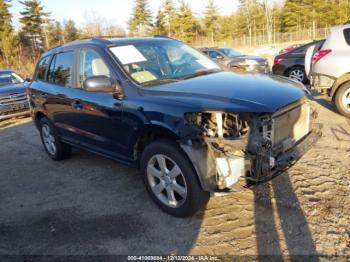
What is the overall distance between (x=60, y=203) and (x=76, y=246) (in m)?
1.12

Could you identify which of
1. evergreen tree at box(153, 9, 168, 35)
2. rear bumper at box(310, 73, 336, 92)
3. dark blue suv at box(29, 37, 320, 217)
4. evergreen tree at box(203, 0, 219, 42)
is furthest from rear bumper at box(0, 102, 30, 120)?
evergreen tree at box(203, 0, 219, 42)

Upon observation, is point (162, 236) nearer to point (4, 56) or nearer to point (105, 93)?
point (105, 93)

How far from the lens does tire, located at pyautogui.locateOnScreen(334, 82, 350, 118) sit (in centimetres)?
670

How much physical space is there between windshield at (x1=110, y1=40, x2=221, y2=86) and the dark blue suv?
0.01m

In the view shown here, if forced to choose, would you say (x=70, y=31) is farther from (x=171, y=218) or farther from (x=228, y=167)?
(x=228, y=167)

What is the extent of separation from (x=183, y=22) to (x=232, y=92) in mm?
60251

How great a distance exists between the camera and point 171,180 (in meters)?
3.54

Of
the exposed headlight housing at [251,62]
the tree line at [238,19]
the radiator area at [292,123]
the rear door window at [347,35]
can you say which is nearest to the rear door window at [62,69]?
the radiator area at [292,123]

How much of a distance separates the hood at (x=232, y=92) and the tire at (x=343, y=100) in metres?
3.33

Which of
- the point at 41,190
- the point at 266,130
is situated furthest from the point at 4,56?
the point at 266,130

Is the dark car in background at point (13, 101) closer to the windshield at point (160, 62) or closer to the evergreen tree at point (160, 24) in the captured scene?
the windshield at point (160, 62)

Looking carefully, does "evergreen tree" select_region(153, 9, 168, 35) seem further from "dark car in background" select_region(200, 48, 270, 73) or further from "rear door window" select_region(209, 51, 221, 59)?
"rear door window" select_region(209, 51, 221, 59)

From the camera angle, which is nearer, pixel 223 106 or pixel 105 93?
pixel 223 106

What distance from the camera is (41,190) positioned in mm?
4801
